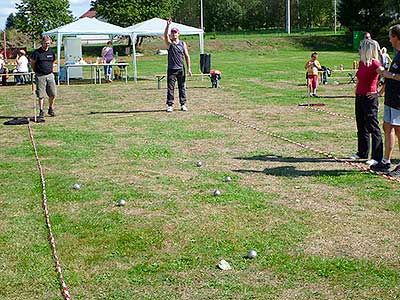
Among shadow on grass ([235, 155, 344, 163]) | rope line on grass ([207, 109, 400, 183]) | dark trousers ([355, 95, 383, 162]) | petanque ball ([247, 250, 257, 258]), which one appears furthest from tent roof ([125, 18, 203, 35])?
petanque ball ([247, 250, 257, 258])

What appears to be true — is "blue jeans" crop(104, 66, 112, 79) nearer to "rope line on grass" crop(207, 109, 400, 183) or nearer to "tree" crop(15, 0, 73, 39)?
"rope line on grass" crop(207, 109, 400, 183)

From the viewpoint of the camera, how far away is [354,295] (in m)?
4.52

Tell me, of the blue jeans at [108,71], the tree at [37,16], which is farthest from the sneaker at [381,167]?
the tree at [37,16]

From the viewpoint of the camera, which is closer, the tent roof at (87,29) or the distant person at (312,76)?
the distant person at (312,76)

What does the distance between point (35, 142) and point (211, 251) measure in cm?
665

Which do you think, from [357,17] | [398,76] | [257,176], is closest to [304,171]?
[257,176]

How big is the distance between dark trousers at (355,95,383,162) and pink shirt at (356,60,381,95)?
105 mm

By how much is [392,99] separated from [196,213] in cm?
305

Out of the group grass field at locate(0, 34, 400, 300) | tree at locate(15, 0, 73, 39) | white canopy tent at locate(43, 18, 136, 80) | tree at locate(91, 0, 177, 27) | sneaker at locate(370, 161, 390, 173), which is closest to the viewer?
grass field at locate(0, 34, 400, 300)

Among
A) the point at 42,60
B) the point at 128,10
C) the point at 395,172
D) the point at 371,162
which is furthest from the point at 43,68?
the point at 128,10

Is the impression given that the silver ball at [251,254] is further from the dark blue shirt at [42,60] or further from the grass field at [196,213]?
the dark blue shirt at [42,60]

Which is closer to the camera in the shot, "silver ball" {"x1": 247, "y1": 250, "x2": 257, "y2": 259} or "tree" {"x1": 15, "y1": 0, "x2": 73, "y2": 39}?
"silver ball" {"x1": 247, "y1": 250, "x2": 257, "y2": 259}

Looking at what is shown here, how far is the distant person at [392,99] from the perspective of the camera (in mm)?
7766

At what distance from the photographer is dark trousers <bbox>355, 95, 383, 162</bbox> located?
8625 millimetres
